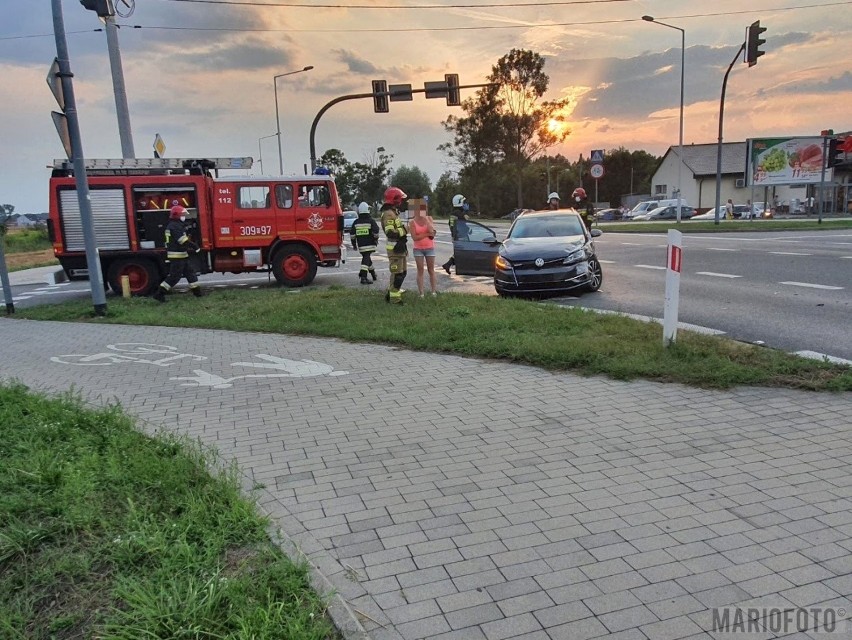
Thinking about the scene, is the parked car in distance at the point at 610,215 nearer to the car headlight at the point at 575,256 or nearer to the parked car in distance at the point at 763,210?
the parked car in distance at the point at 763,210

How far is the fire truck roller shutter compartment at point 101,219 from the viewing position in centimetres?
1386

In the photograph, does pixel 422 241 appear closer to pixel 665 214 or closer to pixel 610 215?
pixel 665 214

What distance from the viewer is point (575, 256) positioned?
444 inches

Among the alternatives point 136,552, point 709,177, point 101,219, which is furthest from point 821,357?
point 709,177

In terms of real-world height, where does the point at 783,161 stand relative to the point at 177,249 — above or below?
above

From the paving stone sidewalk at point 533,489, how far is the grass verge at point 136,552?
268mm

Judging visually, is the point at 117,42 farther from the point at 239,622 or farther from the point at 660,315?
the point at 239,622

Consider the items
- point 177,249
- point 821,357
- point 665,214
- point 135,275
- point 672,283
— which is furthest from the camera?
point 665,214

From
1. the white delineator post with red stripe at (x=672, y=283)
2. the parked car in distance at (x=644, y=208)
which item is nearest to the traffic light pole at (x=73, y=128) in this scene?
the white delineator post with red stripe at (x=672, y=283)

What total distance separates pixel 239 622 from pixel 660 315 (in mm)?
8417

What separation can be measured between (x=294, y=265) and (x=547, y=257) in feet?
22.0

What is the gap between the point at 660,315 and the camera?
375 inches

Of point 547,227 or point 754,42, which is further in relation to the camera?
point 754,42

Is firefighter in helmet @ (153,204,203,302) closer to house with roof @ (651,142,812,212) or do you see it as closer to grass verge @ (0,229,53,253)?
grass verge @ (0,229,53,253)
